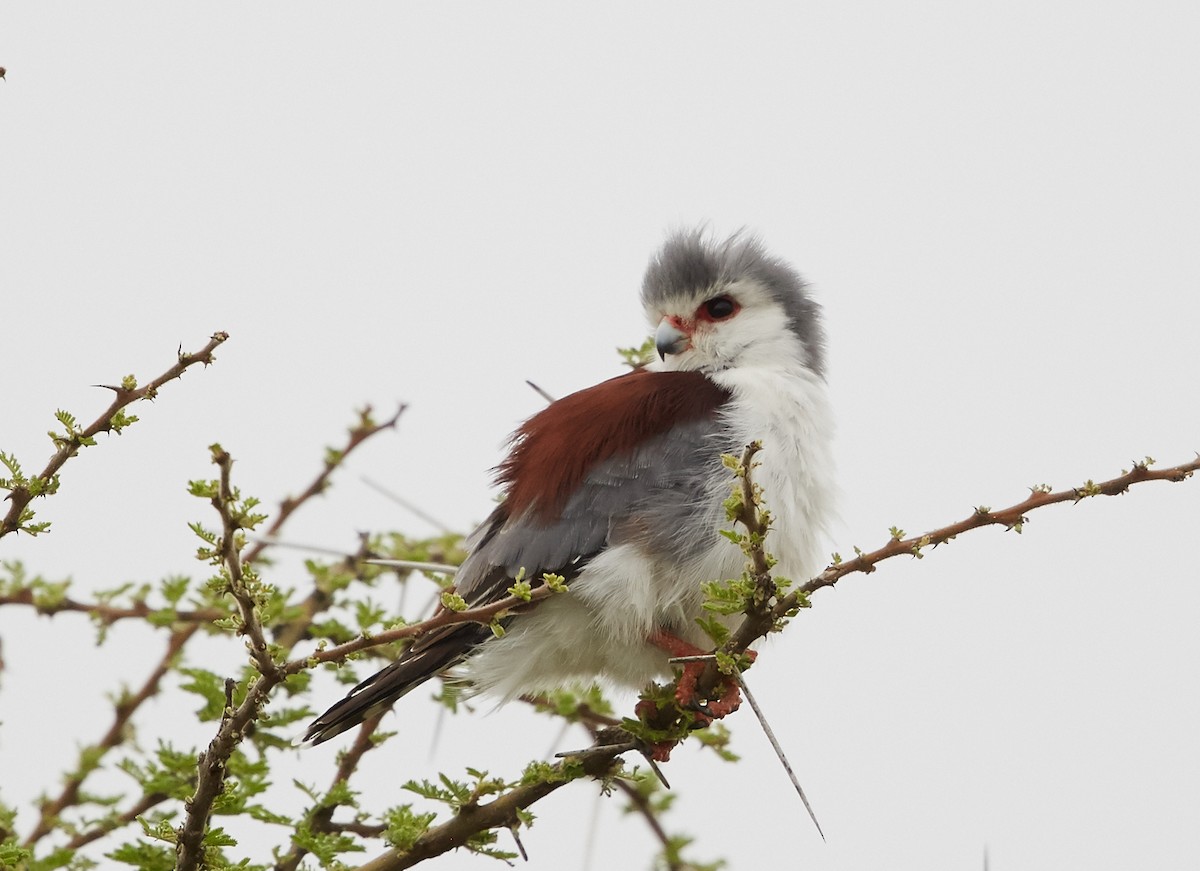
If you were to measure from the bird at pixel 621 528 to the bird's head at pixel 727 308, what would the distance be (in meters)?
0.40

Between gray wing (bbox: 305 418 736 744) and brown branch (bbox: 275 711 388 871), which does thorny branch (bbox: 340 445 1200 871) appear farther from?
gray wing (bbox: 305 418 736 744)

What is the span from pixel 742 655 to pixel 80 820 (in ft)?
5.56

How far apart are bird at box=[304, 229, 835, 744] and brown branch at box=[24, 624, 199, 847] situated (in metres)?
→ 0.48

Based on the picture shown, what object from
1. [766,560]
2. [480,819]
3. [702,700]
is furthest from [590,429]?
[766,560]

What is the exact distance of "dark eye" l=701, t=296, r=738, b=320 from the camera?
16.0ft

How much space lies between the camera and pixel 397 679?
3.45 metres

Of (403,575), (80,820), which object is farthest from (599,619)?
(80,820)

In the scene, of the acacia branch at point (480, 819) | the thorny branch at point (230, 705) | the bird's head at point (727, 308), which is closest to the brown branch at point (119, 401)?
the thorny branch at point (230, 705)

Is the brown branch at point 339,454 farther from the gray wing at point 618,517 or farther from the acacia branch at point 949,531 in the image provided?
the acacia branch at point 949,531

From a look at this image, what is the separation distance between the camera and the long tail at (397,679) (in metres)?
3.39

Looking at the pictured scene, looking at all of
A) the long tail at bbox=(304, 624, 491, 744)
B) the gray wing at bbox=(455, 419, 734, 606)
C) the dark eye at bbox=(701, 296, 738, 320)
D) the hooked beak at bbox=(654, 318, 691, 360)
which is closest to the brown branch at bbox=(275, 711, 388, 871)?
the long tail at bbox=(304, 624, 491, 744)

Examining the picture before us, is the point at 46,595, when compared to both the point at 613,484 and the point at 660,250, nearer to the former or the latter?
the point at 613,484

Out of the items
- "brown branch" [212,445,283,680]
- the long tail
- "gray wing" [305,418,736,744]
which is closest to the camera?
"brown branch" [212,445,283,680]

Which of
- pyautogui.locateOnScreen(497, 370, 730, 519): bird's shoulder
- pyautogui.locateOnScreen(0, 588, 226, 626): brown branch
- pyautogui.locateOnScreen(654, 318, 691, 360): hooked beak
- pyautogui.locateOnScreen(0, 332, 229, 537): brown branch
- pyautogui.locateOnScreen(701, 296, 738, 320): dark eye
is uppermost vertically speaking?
pyautogui.locateOnScreen(701, 296, 738, 320): dark eye
